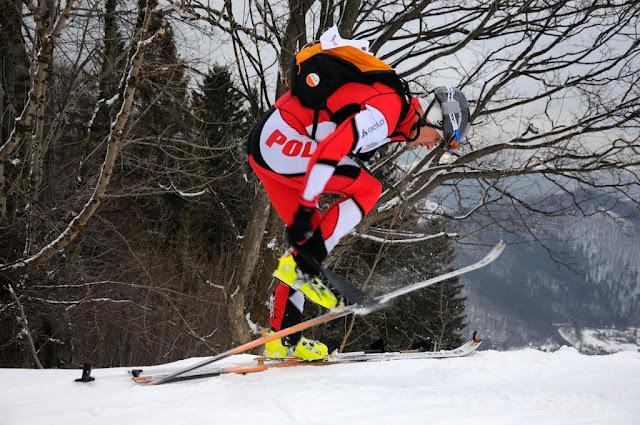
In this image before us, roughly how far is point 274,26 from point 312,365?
4552 millimetres

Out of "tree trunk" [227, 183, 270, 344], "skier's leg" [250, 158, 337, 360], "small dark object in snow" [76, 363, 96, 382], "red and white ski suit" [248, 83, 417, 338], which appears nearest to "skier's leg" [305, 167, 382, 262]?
"red and white ski suit" [248, 83, 417, 338]

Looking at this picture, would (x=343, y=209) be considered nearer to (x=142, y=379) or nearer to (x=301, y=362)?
(x=301, y=362)

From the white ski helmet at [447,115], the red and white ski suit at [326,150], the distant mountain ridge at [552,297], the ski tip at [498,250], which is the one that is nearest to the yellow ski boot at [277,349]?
the red and white ski suit at [326,150]

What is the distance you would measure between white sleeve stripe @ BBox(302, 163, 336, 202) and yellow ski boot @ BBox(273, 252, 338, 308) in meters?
0.70

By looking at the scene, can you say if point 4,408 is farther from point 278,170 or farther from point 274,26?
point 274,26

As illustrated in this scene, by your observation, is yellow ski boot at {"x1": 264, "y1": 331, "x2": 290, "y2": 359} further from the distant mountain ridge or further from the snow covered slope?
the distant mountain ridge

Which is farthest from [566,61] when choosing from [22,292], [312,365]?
[22,292]

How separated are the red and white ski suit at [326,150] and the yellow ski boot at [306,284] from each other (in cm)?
23

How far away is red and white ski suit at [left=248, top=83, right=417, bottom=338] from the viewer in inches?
98.8

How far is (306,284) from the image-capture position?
121 inches

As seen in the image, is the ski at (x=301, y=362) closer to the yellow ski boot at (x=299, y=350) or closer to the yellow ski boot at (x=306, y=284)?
the yellow ski boot at (x=299, y=350)

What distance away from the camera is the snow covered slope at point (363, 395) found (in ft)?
6.51

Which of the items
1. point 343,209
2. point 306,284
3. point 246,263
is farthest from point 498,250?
point 246,263

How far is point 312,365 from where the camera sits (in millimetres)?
3291
